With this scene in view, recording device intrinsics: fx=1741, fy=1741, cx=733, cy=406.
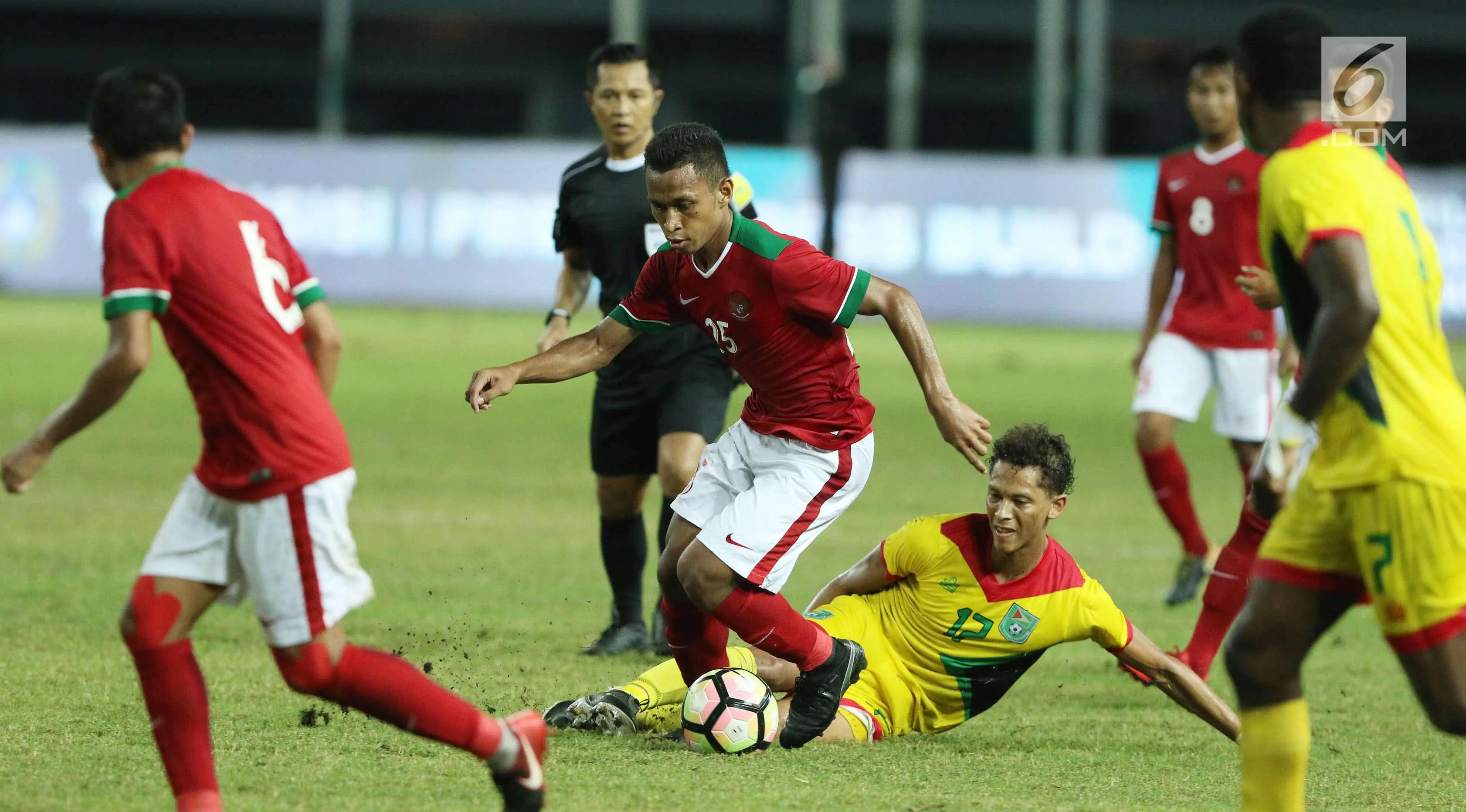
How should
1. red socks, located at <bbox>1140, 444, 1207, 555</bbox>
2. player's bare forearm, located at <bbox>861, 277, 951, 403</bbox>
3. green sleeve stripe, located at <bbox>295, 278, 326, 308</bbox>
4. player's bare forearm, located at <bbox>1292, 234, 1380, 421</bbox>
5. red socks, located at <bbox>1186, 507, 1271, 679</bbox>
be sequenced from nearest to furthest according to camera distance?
1. player's bare forearm, located at <bbox>1292, 234, 1380, 421</bbox>
2. green sleeve stripe, located at <bbox>295, 278, 326, 308</bbox>
3. player's bare forearm, located at <bbox>861, 277, 951, 403</bbox>
4. red socks, located at <bbox>1186, 507, 1271, 679</bbox>
5. red socks, located at <bbox>1140, 444, 1207, 555</bbox>

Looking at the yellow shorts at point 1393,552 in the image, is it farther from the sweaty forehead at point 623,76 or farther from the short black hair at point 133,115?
the sweaty forehead at point 623,76

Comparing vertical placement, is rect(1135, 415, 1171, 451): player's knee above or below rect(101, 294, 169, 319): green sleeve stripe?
below

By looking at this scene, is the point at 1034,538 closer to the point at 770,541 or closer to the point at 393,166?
the point at 770,541

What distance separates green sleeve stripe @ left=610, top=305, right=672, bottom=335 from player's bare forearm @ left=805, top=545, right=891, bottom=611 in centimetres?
97

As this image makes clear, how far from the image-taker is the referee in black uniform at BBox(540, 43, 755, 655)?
6332 mm

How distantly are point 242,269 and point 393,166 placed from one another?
60.0ft

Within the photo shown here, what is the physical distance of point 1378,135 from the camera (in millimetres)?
5371

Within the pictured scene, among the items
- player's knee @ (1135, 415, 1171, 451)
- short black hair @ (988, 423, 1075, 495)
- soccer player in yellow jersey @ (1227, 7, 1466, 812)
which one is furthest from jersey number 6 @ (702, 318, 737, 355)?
player's knee @ (1135, 415, 1171, 451)

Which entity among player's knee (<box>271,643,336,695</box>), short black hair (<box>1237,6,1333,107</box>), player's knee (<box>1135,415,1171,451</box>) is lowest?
player's knee (<box>1135,415,1171,451</box>)

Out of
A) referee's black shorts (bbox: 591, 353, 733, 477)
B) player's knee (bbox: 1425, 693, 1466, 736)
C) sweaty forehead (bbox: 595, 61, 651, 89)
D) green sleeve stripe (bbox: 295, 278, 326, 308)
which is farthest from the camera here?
sweaty forehead (bbox: 595, 61, 651, 89)

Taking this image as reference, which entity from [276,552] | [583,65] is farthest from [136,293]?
[583,65]

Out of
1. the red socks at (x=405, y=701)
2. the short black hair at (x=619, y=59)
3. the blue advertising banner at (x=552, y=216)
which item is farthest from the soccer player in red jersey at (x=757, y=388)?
the blue advertising banner at (x=552, y=216)

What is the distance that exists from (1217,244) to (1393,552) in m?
4.54

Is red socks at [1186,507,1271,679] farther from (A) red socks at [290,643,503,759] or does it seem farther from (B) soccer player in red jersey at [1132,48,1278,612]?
(A) red socks at [290,643,503,759]
